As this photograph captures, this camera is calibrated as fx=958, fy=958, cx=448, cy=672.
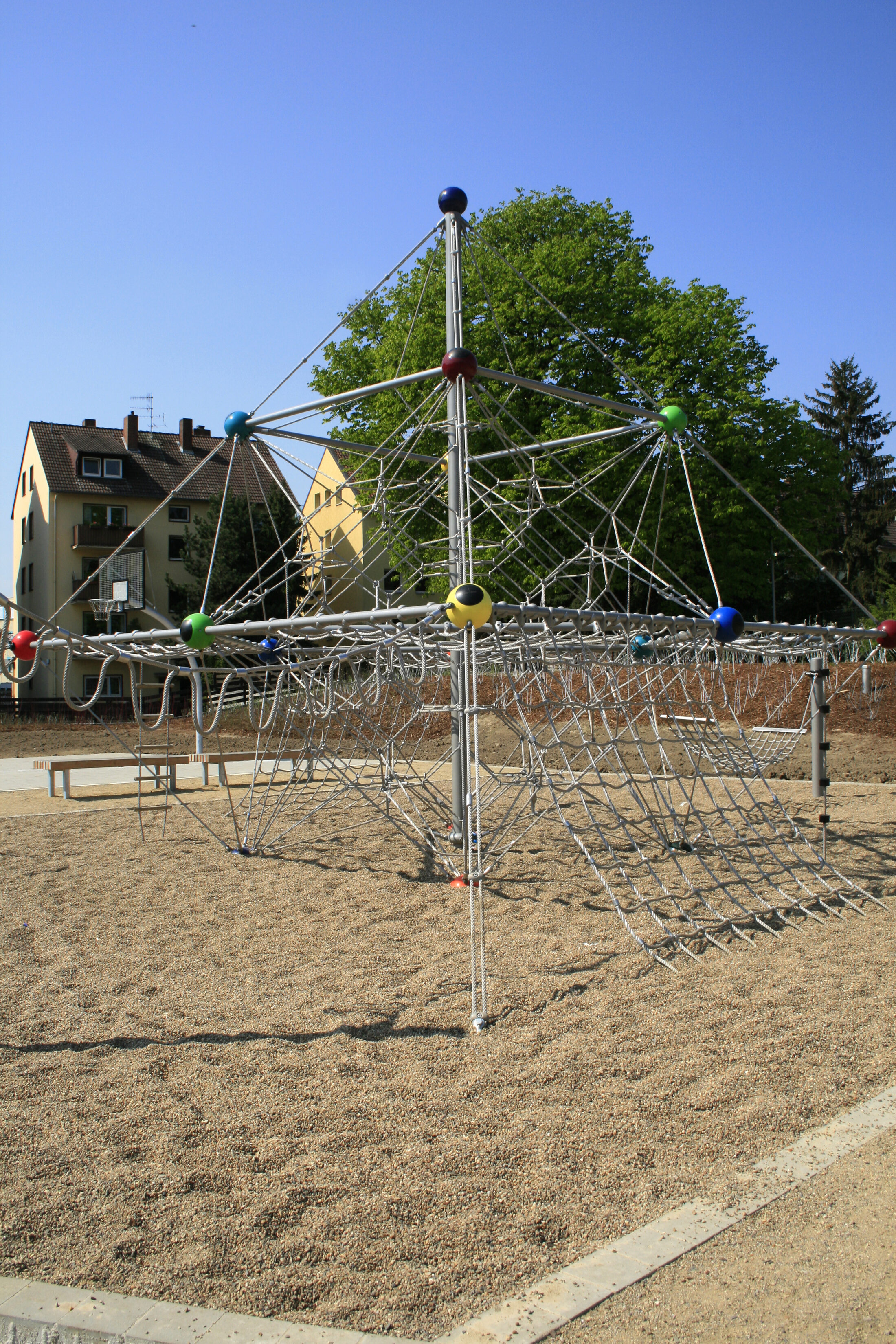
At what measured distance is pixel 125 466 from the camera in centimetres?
3444

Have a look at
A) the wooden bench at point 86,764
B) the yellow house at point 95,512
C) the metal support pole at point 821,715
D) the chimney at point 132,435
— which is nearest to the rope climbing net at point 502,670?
the metal support pole at point 821,715

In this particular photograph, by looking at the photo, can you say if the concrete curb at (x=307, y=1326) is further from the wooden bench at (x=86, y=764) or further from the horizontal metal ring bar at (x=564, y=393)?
the wooden bench at (x=86, y=764)

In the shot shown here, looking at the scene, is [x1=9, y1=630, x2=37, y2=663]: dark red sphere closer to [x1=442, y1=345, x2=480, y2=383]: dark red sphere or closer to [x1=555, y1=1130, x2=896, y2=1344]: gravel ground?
[x1=442, y1=345, x2=480, y2=383]: dark red sphere

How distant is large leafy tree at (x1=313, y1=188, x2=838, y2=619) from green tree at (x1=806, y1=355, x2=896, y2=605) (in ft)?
42.0

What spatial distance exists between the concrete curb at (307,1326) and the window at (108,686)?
30.0 m

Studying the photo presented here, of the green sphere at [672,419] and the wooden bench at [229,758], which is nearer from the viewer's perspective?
the green sphere at [672,419]

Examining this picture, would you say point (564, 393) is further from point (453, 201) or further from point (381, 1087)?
point (381, 1087)

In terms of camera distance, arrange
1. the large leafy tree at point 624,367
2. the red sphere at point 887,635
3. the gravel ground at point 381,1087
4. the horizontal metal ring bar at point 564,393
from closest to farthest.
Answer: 1. the gravel ground at point 381,1087
2. the horizontal metal ring bar at point 564,393
3. the red sphere at point 887,635
4. the large leafy tree at point 624,367

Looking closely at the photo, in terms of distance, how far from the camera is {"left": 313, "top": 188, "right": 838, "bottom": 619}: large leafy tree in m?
19.8

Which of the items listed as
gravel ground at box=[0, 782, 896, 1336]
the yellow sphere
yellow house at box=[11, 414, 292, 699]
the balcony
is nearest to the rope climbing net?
the yellow sphere

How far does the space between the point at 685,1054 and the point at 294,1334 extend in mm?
1946

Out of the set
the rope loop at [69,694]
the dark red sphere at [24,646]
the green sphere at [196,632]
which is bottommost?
the rope loop at [69,694]

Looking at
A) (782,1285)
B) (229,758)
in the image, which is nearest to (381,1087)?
(782,1285)

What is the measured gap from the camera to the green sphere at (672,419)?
6.77 m
